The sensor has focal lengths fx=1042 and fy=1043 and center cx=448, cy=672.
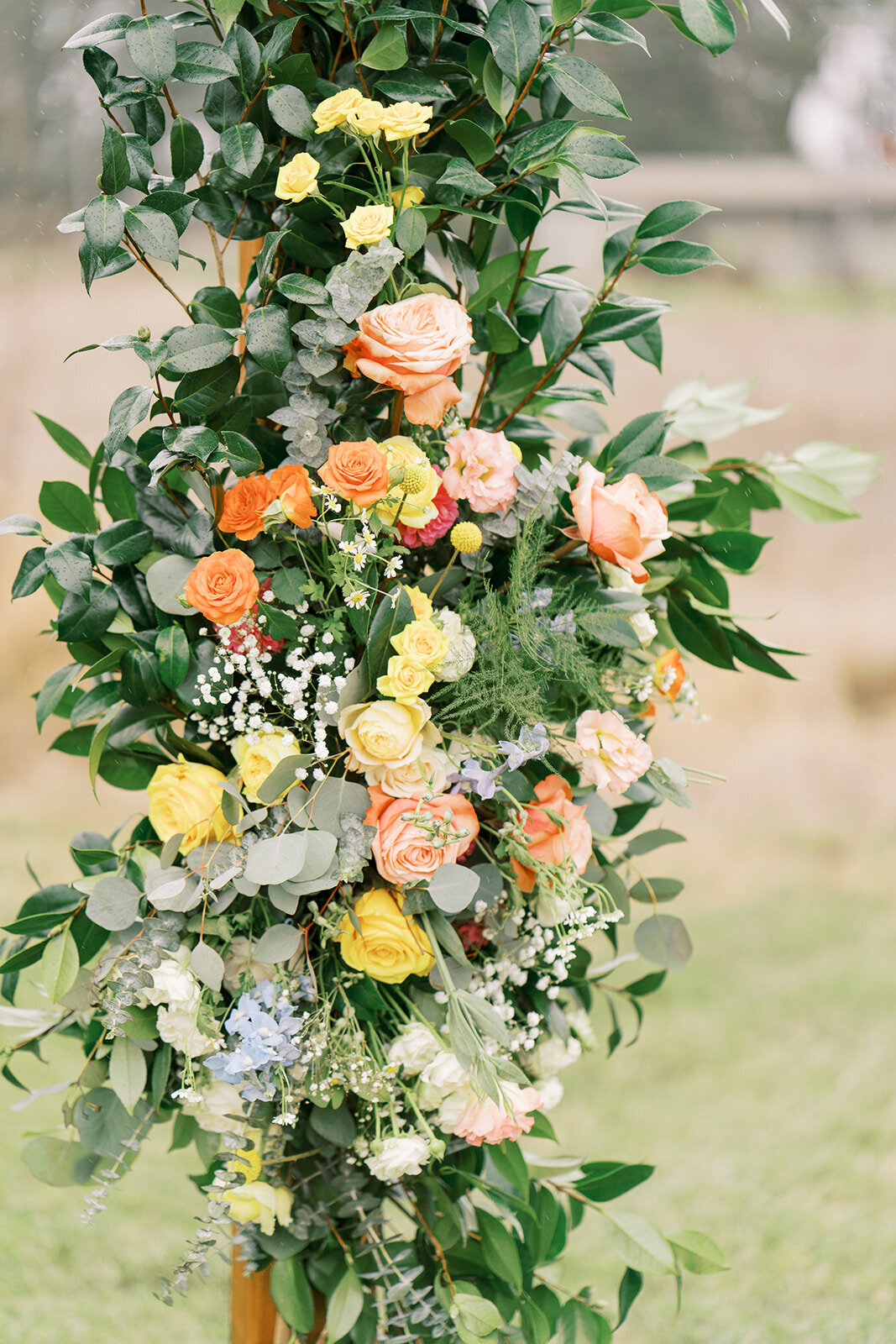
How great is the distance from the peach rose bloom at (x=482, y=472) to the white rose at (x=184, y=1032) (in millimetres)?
432

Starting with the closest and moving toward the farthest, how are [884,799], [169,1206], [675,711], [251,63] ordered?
1. [251,63]
2. [675,711]
3. [169,1206]
4. [884,799]

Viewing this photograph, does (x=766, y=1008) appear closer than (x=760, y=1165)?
No

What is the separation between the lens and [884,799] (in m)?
2.98

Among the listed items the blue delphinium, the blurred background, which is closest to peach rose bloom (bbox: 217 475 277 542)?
the blue delphinium

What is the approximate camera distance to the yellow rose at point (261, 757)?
0.77 metres

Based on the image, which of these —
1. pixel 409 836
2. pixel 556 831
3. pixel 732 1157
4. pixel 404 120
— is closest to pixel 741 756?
pixel 732 1157

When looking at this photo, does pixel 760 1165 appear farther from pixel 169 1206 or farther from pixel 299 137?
pixel 299 137

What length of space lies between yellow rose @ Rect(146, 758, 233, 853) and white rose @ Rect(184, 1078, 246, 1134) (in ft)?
0.62

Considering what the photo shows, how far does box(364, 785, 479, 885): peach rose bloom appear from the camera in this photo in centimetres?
74

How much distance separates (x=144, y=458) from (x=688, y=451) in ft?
1.86

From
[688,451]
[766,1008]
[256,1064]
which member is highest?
[688,451]

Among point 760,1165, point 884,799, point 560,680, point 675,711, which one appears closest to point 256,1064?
point 560,680

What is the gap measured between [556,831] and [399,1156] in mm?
272

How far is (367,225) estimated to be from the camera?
708mm
